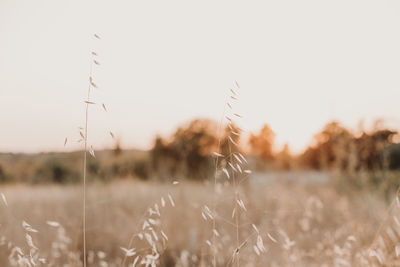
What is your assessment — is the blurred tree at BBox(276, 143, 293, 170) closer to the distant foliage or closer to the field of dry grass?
the field of dry grass

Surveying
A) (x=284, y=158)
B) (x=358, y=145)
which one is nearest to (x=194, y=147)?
(x=284, y=158)

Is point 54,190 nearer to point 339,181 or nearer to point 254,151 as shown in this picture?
point 254,151

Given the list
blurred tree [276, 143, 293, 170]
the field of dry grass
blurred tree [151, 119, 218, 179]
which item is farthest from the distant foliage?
blurred tree [151, 119, 218, 179]

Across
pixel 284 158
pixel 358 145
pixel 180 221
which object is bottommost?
pixel 180 221

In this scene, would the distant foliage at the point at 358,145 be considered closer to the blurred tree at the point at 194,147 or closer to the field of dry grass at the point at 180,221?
the field of dry grass at the point at 180,221

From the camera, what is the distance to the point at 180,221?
4.98 m

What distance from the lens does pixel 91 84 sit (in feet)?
4.90

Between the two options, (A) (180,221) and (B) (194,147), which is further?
(B) (194,147)

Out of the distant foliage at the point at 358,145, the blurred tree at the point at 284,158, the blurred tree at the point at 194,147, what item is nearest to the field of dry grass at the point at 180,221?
the blurred tree at the point at 284,158

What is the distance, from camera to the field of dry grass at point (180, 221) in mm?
3977

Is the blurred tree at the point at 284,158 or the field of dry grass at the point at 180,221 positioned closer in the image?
the field of dry grass at the point at 180,221

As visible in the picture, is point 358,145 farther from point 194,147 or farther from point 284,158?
point 194,147

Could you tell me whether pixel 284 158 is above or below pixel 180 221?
above

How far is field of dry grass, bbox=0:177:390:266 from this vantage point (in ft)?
13.0
